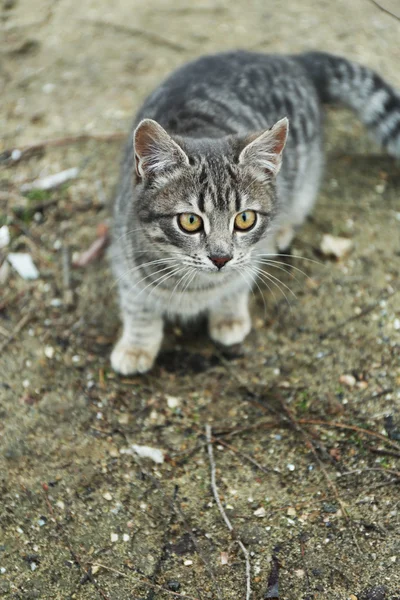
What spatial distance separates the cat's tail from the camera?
400cm

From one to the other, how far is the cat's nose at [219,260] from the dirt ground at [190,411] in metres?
0.84

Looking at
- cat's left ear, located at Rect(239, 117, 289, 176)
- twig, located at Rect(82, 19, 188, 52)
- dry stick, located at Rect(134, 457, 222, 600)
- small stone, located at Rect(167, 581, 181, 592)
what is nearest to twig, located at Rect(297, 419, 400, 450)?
dry stick, located at Rect(134, 457, 222, 600)

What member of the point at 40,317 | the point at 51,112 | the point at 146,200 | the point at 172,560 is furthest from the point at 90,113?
the point at 172,560

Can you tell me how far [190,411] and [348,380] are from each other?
81 centimetres

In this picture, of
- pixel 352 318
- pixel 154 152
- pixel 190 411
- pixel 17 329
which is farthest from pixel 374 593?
pixel 17 329

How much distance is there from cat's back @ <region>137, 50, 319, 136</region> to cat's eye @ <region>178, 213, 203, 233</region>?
643mm

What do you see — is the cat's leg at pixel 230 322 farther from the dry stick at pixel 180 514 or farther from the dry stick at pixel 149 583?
the dry stick at pixel 149 583

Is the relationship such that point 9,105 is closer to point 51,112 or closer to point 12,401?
point 51,112

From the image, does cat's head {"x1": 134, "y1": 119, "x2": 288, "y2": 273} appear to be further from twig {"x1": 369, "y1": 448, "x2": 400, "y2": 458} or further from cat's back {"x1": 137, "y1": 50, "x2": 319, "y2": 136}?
twig {"x1": 369, "y1": 448, "x2": 400, "y2": 458}

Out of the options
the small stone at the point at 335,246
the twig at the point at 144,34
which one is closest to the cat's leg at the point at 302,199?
the small stone at the point at 335,246

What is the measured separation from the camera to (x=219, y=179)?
269 centimetres

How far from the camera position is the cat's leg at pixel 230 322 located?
338cm

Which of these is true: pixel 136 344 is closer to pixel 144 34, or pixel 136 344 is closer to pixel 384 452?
pixel 384 452

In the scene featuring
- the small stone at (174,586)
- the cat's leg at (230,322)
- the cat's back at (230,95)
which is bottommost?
the small stone at (174,586)
